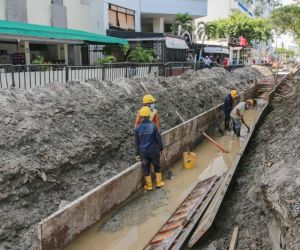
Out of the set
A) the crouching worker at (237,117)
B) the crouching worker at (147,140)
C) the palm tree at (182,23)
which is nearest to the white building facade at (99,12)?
the palm tree at (182,23)

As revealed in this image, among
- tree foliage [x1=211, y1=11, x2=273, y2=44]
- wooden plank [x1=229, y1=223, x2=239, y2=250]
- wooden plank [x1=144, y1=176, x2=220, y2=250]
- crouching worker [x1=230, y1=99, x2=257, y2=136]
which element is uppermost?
tree foliage [x1=211, y1=11, x2=273, y2=44]

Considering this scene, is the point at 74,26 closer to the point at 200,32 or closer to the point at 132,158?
the point at 132,158

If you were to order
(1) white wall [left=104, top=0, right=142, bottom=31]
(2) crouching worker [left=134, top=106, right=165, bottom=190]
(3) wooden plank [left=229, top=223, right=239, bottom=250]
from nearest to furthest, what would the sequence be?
(3) wooden plank [left=229, top=223, right=239, bottom=250]
(2) crouching worker [left=134, top=106, right=165, bottom=190]
(1) white wall [left=104, top=0, right=142, bottom=31]

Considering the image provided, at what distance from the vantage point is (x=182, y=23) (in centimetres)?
3503

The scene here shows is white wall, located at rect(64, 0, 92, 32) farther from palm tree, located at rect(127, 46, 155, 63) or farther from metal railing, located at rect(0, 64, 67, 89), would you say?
metal railing, located at rect(0, 64, 67, 89)

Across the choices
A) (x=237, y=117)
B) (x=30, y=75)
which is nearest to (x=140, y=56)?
(x=237, y=117)

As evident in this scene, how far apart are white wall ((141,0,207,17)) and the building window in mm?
2196

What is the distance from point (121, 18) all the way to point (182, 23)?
776 centimetres

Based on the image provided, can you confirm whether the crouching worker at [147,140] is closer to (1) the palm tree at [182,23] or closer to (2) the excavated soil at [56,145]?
(2) the excavated soil at [56,145]

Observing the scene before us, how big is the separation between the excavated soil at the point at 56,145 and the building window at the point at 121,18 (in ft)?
49.9

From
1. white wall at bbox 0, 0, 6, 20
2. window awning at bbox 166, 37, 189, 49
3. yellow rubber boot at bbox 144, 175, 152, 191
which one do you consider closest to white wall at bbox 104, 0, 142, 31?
window awning at bbox 166, 37, 189, 49

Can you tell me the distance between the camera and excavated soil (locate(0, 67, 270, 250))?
7062 mm

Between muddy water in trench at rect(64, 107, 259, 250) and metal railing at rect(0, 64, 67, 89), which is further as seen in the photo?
metal railing at rect(0, 64, 67, 89)

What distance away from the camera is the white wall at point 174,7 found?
3268cm
